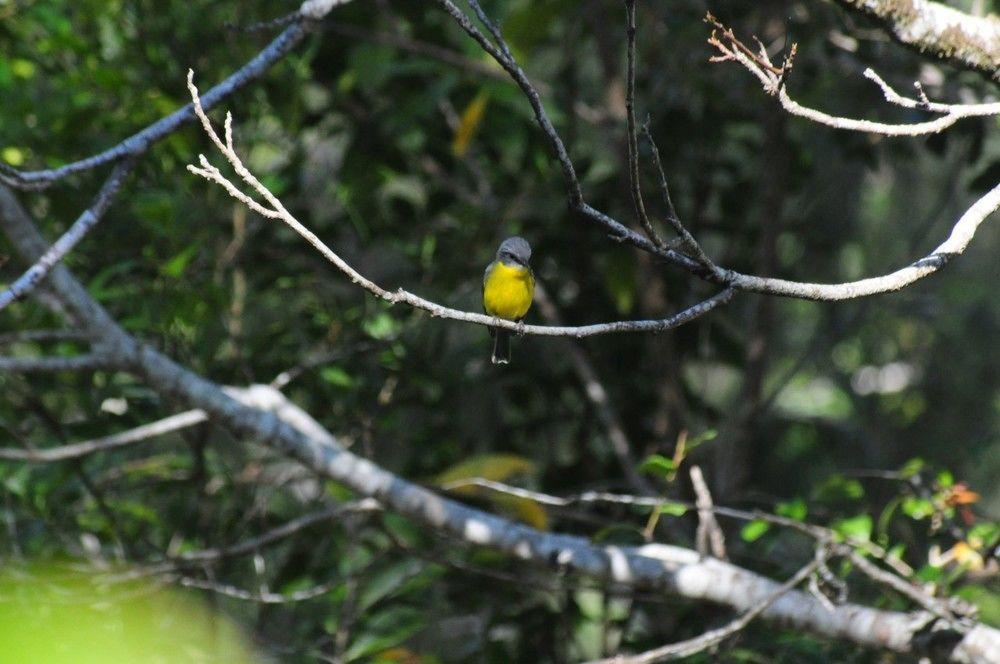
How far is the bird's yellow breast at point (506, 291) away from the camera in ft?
9.70

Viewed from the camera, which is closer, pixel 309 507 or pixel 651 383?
pixel 309 507

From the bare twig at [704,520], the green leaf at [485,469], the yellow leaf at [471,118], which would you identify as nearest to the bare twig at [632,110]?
the bare twig at [704,520]

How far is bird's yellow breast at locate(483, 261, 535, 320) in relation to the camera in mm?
2957

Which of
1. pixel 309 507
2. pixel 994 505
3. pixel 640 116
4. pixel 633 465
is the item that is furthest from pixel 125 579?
pixel 994 505

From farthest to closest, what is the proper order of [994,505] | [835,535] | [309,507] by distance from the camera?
[994,505]
[309,507]
[835,535]

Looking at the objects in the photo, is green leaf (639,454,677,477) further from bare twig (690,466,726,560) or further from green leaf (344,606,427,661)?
green leaf (344,606,427,661)

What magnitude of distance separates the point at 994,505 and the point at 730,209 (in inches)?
240

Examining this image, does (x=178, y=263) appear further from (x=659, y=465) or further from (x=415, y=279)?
(x=659, y=465)

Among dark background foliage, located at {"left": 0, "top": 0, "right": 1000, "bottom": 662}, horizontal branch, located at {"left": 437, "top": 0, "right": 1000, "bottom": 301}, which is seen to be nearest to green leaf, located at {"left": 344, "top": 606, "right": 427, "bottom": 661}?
dark background foliage, located at {"left": 0, "top": 0, "right": 1000, "bottom": 662}

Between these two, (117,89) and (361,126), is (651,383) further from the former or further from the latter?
(117,89)

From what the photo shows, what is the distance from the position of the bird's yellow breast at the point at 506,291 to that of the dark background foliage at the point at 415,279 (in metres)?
0.69

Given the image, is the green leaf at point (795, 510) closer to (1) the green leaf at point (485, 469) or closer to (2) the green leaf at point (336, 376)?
(1) the green leaf at point (485, 469)

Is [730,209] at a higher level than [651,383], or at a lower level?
higher

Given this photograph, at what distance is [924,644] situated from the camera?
282 cm
